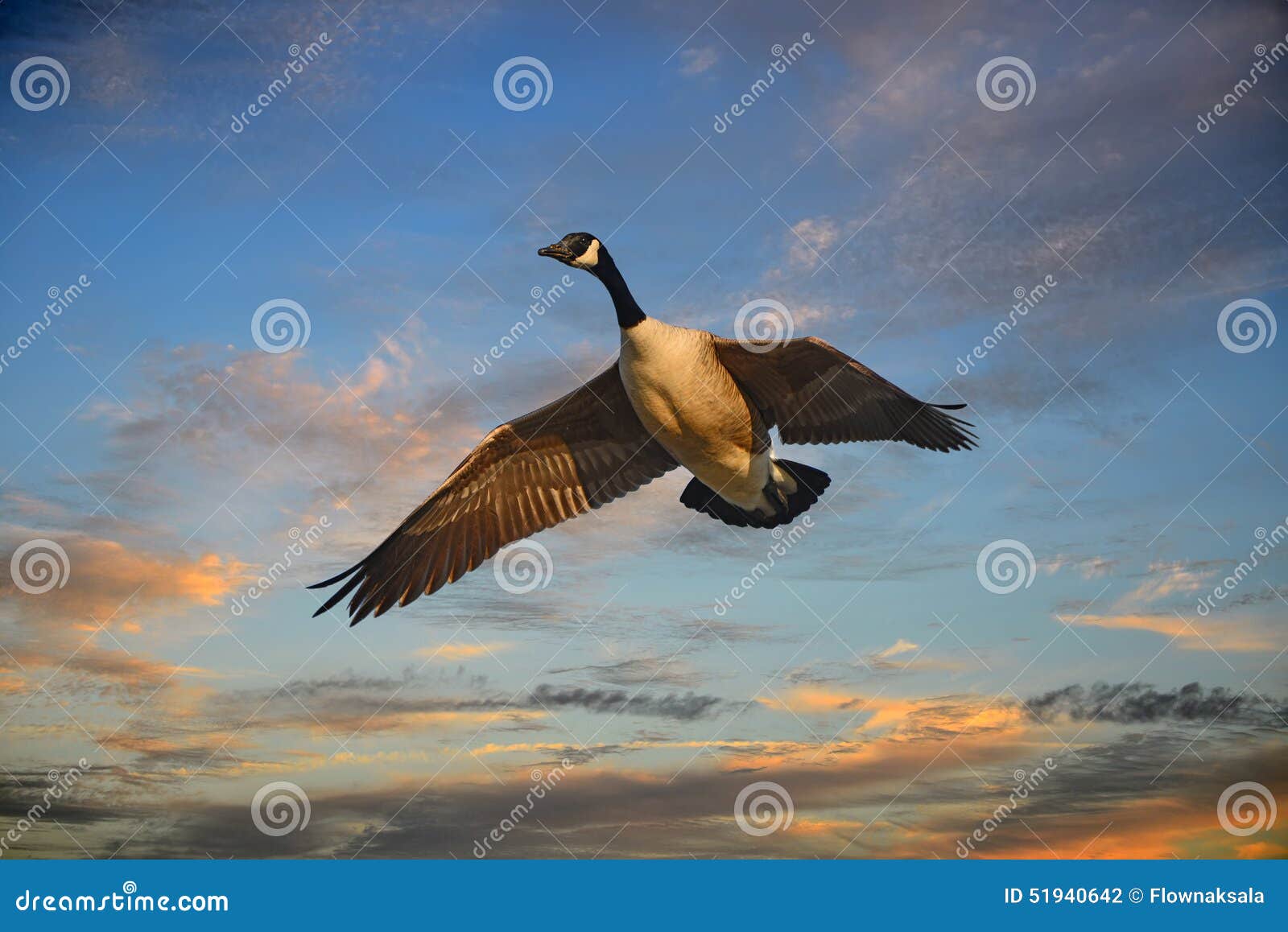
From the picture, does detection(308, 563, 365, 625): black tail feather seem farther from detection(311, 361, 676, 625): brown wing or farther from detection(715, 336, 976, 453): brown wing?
detection(715, 336, 976, 453): brown wing

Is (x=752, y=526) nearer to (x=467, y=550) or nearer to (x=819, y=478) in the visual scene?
(x=819, y=478)

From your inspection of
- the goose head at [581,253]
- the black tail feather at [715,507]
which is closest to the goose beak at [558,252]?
the goose head at [581,253]

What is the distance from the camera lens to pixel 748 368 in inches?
294

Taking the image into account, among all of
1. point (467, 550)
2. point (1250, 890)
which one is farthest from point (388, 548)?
point (1250, 890)

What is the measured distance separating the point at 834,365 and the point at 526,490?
2.93m

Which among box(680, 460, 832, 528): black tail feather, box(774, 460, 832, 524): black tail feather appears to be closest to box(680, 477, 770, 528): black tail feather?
box(680, 460, 832, 528): black tail feather

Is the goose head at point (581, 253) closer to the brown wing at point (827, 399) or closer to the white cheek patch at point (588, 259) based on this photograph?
the white cheek patch at point (588, 259)

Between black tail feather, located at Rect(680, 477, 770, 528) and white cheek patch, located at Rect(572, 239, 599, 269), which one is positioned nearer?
white cheek patch, located at Rect(572, 239, 599, 269)

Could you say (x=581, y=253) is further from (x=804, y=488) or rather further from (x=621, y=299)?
(x=804, y=488)

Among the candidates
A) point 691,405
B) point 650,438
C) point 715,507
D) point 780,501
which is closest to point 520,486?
point 650,438

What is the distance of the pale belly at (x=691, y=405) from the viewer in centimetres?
688

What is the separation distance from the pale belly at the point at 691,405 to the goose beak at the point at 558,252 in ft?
3.20

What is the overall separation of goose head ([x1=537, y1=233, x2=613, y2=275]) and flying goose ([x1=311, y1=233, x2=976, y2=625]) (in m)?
0.01

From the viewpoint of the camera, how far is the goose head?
746 cm
